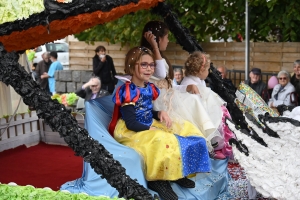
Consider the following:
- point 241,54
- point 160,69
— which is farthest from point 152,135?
point 241,54

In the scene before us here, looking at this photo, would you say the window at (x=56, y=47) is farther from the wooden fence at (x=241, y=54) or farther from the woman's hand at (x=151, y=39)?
the woman's hand at (x=151, y=39)

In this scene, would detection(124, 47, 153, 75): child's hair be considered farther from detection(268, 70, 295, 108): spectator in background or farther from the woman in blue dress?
detection(268, 70, 295, 108): spectator in background

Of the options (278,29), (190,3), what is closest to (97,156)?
(190,3)

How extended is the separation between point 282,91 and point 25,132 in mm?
3564

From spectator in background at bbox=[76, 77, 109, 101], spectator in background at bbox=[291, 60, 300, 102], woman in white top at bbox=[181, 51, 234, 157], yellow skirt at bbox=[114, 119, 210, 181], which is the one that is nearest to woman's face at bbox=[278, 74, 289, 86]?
spectator in background at bbox=[291, 60, 300, 102]

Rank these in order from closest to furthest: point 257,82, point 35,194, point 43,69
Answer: point 35,194
point 257,82
point 43,69

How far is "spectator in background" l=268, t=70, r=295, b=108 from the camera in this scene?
7.00 m

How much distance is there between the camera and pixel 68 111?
9.80 feet

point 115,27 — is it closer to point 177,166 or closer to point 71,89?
point 71,89

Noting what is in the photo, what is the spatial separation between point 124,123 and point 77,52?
765 cm

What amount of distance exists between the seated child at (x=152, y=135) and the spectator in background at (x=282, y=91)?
3349mm

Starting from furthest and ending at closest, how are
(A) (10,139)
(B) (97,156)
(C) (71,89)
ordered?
1. (C) (71,89)
2. (A) (10,139)
3. (B) (97,156)

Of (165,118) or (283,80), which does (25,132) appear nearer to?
(165,118)

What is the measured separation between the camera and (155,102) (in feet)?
13.8
